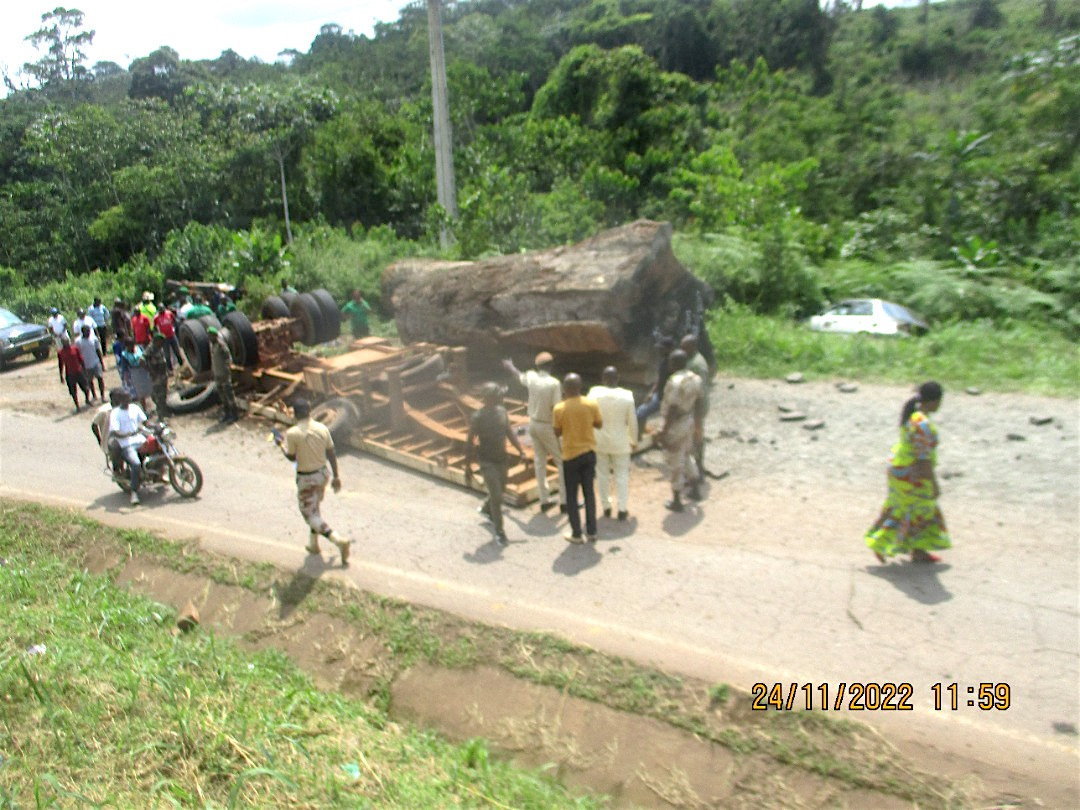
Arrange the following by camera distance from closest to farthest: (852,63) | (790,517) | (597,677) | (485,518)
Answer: (597,677) < (790,517) < (485,518) < (852,63)

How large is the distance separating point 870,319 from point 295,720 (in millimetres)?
11107

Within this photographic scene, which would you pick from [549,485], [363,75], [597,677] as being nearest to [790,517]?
[549,485]

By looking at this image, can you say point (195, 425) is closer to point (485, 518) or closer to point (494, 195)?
point (485, 518)

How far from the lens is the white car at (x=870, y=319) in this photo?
1305 cm

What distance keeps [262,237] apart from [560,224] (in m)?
7.17

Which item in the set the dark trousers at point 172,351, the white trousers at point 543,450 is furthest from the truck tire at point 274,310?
the white trousers at point 543,450

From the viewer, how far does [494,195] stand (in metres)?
19.0

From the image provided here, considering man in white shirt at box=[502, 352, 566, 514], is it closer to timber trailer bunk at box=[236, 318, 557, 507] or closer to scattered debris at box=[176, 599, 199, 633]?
timber trailer bunk at box=[236, 318, 557, 507]

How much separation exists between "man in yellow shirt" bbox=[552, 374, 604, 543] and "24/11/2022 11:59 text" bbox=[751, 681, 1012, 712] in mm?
2477

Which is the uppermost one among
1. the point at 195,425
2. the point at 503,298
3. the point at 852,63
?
the point at 852,63

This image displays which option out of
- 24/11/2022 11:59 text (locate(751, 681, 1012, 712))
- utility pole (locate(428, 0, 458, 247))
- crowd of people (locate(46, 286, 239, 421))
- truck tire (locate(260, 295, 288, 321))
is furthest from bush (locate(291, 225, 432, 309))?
24/11/2022 11:59 text (locate(751, 681, 1012, 712))

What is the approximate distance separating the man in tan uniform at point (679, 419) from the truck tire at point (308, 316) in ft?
21.0

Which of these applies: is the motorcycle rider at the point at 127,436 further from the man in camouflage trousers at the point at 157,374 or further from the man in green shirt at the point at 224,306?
the man in green shirt at the point at 224,306

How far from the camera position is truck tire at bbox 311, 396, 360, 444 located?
1001cm
